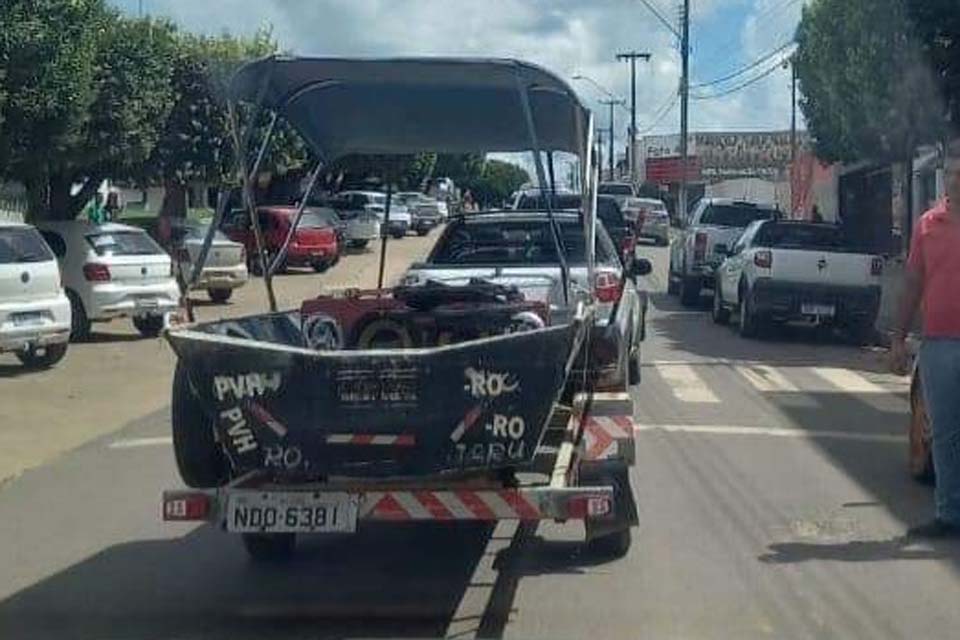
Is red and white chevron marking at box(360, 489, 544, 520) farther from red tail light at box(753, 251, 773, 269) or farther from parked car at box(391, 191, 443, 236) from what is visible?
parked car at box(391, 191, 443, 236)

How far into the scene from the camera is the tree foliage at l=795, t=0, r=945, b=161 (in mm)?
25375

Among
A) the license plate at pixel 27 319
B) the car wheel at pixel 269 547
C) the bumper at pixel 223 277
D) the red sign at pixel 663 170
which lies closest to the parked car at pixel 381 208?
the bumper at pixel 223 277

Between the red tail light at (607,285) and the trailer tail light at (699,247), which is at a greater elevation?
the trailer tail light at (699,247)

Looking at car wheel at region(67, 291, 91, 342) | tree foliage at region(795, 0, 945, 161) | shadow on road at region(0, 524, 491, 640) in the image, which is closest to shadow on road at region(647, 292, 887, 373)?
tree foliage at region(795, 0, 945, 161)

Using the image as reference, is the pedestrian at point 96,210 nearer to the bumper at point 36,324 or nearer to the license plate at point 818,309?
the bumper at point 36,324

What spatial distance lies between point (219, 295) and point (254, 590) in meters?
22.4

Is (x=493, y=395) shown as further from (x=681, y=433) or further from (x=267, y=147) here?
(x=681, y=433)

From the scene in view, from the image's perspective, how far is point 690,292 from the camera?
102 ft

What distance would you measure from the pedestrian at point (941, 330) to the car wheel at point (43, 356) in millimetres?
12435

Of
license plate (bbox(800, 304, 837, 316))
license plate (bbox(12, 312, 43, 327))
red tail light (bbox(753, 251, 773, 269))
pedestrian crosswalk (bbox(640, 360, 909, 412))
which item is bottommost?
pedestrian crosswalk (bbox(640, 360, 909, 412))

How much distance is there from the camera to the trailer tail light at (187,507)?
25.3 ft

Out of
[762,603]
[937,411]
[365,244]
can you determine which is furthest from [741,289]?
[365,244]

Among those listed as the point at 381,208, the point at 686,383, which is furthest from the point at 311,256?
the point at 686,383

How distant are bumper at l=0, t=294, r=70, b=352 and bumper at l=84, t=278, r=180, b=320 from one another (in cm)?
311
